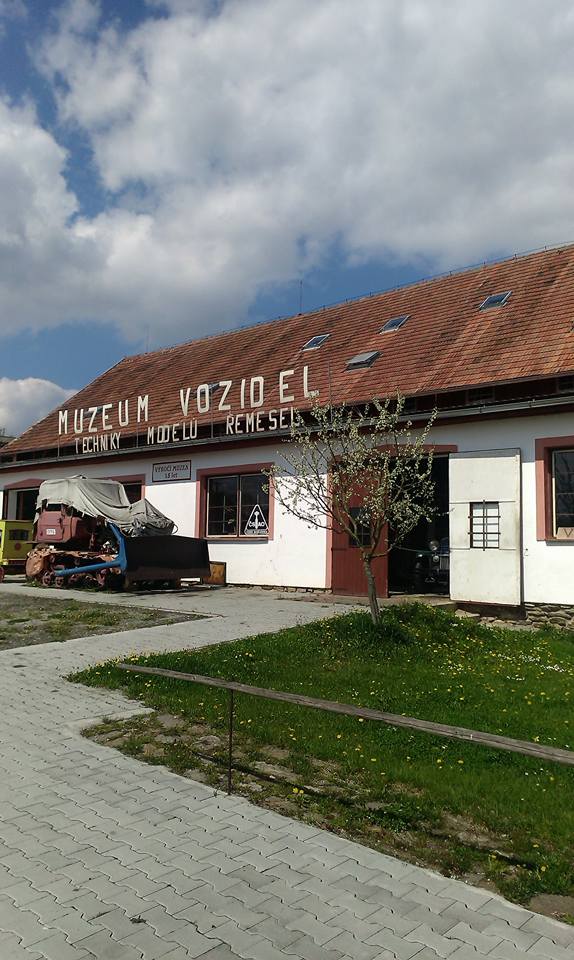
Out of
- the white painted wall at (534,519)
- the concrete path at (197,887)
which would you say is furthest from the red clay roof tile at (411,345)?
the concrete path at (197,887)

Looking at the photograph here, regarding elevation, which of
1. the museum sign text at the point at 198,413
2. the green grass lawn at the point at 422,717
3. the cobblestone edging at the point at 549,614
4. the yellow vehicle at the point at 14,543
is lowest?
the green grass lawn at the point at 422,717

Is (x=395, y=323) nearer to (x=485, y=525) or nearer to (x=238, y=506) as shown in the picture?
(x=238, y=506)

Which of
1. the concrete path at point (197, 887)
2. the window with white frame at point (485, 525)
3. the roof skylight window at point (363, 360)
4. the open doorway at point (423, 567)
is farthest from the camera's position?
the open doorway at point (423, 567)

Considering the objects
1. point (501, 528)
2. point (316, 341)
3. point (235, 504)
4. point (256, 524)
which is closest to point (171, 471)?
point (235, 504)

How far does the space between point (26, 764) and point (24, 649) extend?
4.76 metres

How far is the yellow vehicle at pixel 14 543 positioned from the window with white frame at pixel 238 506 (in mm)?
6582

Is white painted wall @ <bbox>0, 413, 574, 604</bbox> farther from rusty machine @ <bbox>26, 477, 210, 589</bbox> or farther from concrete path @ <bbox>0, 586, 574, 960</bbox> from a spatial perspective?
concrete path @ <bbox>0, 586, 574, 960</bbox>

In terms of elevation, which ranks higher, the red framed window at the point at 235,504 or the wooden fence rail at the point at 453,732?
the red framed window at the point at 235,504

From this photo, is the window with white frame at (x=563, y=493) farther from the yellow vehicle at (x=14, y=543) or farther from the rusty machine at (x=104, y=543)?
the yellow vehicle at (x=14, y=543)

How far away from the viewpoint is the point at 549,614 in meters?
12.5

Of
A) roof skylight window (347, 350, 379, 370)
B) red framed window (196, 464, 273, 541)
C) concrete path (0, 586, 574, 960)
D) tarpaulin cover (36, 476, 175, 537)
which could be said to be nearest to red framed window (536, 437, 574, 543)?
roof skylight window (347, 350, 379, 370)

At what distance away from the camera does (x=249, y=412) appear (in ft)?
58.6

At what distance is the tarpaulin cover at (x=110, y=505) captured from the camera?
17.2 metres

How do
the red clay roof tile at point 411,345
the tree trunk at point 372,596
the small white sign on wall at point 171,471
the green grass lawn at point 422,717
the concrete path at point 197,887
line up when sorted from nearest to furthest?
1. the concrete path at point 197,887
2. the green grass lawn at point 422,717
3. the tree trunk at point 372,596
4. the red clay roof tile at point 411,345
5. the small white sign on wall at point 171,471
